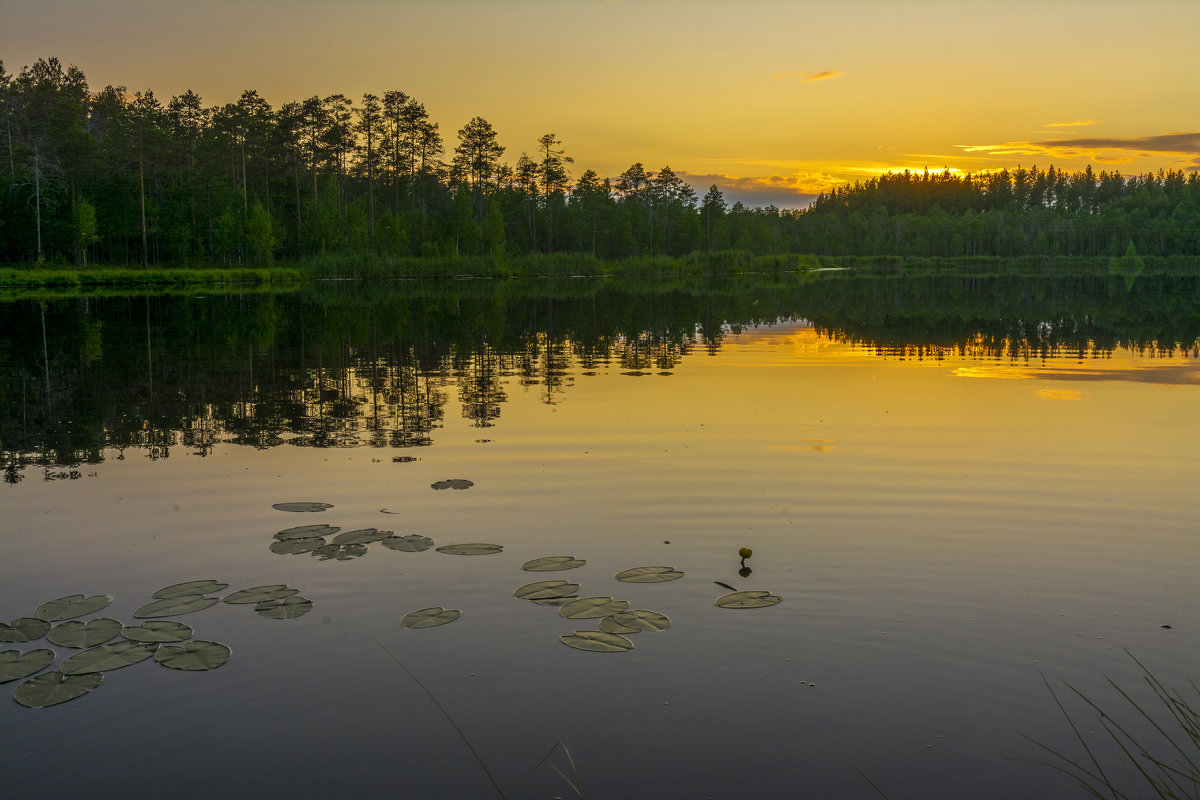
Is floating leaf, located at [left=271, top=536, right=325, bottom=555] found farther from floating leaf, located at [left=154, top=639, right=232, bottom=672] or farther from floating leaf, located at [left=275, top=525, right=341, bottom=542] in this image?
floating leaf, located at [left=154, top=639, right=232, bottom=672]

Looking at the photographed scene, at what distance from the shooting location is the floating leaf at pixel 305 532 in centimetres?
921

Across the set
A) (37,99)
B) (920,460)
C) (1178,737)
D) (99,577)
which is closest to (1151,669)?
(1178,737)

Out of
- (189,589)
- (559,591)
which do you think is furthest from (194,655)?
(559,591)

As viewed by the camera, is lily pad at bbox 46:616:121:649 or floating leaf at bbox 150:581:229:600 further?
floating leaf at bbox 150:581:229:600

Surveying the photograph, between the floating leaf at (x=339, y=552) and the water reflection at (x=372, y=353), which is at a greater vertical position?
the water reflection at (x=372, y=353)

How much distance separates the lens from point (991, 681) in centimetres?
629

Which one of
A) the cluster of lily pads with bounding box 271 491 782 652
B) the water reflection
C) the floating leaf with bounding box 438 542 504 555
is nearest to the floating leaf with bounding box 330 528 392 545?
the cluster of lily pads with bounding box 271 491 782 652

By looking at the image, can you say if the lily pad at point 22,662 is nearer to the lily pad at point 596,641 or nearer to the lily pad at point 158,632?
the lily pad at point 158,632

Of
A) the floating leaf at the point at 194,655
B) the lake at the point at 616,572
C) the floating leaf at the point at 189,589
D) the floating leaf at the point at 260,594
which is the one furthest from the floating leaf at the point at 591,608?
the floating leaf at the point at 189,589

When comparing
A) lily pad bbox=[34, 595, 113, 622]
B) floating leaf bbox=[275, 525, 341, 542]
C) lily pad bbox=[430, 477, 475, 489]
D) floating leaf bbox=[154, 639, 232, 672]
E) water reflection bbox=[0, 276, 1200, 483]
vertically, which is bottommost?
floating leaf bbox=[154, 639, 232, 672]

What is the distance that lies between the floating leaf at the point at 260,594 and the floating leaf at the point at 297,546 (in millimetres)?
953

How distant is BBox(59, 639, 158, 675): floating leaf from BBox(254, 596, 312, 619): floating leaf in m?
0.90

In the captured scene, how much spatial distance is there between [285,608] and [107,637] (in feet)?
4.30

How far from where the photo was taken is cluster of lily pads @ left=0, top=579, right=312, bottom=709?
20.4 feet
